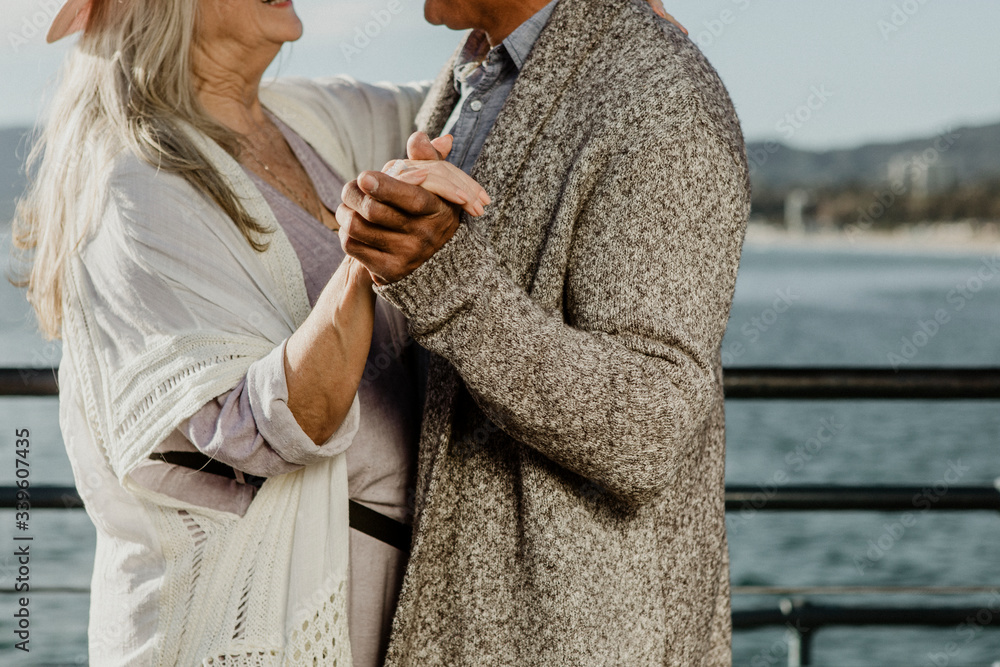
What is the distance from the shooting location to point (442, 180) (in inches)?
37.0

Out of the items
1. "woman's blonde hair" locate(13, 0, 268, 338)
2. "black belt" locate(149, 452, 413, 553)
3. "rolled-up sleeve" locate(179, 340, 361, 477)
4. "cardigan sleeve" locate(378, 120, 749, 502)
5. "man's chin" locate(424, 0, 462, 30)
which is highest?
"man's chin" locate(424, 0, 462, 30)

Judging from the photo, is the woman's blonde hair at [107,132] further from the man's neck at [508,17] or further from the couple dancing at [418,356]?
the man's neck at [508,17]

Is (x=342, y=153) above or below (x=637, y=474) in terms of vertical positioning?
above

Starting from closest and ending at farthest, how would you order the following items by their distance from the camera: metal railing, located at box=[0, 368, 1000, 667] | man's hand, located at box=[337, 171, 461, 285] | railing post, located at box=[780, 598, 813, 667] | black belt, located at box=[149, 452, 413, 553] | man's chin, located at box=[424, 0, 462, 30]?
man's hand, located at box=[337, 171, 461, 285]
black belt, located at box=[149, 452, 413, 553]
man's chin, located at box=[424, 0, 462, 30]
metal railing, located at box=[0, 368, 1000, 667]
railing post, located at box=[780, 598, 813, 667]

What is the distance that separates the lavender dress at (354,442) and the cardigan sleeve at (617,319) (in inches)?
10.3

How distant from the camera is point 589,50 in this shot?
3.95 ft

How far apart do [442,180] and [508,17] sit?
500 millimetres

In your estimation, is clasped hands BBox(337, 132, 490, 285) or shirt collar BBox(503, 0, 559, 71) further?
shirt collar BBox(503, 0, 559, 71)

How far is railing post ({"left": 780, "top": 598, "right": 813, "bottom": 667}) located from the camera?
191 cm

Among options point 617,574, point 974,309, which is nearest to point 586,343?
point 617,574

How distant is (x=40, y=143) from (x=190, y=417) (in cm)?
58

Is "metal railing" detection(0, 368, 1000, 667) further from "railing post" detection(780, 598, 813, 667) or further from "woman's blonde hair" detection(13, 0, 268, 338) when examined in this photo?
"woman's blonde hair" detection(13, 0, 268, 338)

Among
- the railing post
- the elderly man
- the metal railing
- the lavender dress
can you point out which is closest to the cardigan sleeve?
the elderly man

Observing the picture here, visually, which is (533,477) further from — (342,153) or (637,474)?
(342,153)
